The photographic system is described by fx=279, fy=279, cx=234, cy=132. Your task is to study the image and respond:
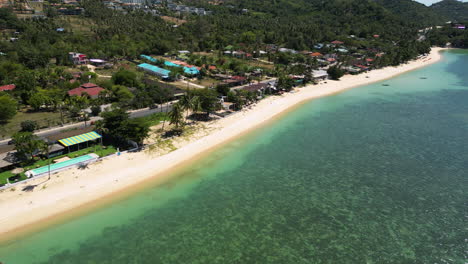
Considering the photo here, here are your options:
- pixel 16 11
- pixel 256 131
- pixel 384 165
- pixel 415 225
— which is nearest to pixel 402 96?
pixel 384 165

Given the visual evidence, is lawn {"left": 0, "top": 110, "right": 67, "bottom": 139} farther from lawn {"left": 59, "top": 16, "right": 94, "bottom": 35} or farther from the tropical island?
lawn {"left": 59, "top": 16, "right": 94, "bottom": 35}

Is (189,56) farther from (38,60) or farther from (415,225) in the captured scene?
(415,225)

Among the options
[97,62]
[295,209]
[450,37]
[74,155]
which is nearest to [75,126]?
[74,155]

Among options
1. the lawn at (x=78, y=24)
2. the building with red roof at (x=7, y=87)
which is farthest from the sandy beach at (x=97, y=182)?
the lawn at (x=78, y=24)

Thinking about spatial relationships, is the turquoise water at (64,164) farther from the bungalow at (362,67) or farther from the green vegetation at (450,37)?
the green vegetation at (450,37)

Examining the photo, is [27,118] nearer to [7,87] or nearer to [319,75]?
[7,87]
